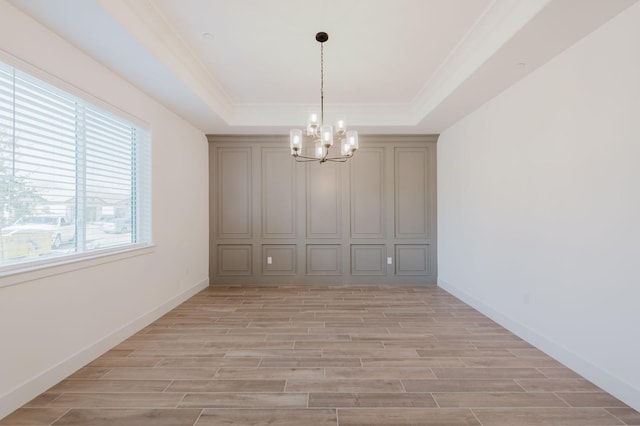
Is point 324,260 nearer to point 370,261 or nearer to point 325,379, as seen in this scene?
point 370,261

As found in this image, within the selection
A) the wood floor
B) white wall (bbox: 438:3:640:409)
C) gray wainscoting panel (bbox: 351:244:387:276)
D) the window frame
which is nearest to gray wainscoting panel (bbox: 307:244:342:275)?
gray wainscoting panel (bbox: 351:244:387:276)

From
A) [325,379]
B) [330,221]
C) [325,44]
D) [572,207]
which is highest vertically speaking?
[325,44]

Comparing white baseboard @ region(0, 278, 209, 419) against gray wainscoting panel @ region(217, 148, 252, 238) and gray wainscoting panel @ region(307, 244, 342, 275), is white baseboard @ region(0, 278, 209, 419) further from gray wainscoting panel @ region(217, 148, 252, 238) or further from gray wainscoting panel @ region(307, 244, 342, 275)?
gray wainscoting panel @ region(307, 244, 342, 275)

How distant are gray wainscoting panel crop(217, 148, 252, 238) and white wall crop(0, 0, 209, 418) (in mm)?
630

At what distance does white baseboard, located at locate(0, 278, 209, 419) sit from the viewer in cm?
195

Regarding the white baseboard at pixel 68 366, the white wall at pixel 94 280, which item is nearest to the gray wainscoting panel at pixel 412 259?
the white wall at pixel 94 280

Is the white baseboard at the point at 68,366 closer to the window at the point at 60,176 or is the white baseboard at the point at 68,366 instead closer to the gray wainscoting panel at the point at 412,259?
the window at the point at 60,176

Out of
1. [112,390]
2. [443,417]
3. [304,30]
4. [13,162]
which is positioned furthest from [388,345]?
[13,162]

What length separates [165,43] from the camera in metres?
2.73

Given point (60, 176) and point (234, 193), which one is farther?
point (234, 193)

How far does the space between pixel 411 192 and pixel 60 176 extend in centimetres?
477

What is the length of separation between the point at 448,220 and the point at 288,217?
108 inches

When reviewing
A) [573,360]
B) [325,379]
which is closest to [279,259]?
[325,379]

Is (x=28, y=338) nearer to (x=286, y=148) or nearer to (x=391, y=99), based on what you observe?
(x=286, y=148)
